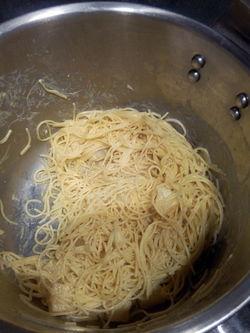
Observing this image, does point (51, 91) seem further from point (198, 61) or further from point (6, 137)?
point (198, 61)

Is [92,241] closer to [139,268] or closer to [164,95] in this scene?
[139,268]

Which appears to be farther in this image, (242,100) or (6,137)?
(6,137)

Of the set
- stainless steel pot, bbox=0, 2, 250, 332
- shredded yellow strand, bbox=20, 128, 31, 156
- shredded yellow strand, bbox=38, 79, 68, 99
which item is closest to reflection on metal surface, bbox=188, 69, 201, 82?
stainless steel pot, bbox=0, 2, 250, 332

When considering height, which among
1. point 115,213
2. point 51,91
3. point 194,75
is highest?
point 194,75

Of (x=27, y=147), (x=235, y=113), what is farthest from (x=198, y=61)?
(x=27, y=147)

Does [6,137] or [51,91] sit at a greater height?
[51,91]

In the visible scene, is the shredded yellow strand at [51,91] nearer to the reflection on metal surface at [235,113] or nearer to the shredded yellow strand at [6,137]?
the shredded yellow strand at [6,137]
